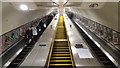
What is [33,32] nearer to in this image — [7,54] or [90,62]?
[7,54]

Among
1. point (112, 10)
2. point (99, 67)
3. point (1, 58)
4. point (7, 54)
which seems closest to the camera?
point (99, 67)

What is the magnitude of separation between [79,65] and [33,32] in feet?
12.2

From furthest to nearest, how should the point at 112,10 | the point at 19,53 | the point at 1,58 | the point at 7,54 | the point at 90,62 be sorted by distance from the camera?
the point at 19,53 → the point at 7,54 → the point at 1,58 → the point at 112,10 → the point at 90,62

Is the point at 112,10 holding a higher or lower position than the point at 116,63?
higher

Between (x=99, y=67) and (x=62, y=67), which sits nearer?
(x=99, y=67)

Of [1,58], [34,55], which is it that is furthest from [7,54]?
[34,55]

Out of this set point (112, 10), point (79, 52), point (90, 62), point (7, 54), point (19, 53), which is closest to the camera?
point (90, 62)

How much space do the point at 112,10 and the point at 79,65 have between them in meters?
1.46

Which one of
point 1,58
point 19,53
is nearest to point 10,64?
point 1,58

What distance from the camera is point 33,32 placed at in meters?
5.97

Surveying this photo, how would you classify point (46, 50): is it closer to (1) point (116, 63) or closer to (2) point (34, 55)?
(2) point (34, 55)

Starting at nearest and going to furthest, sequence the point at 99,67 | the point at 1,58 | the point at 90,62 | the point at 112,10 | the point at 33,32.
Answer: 1. the point at 99,67
2. the point at 90,62
3. the point at 112,10
4. the point at 1,58
5. the point at 33,32

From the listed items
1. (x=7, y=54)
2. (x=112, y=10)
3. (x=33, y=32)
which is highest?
(x=112, y=10)

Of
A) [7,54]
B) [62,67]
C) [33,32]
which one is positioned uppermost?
[33,32]
